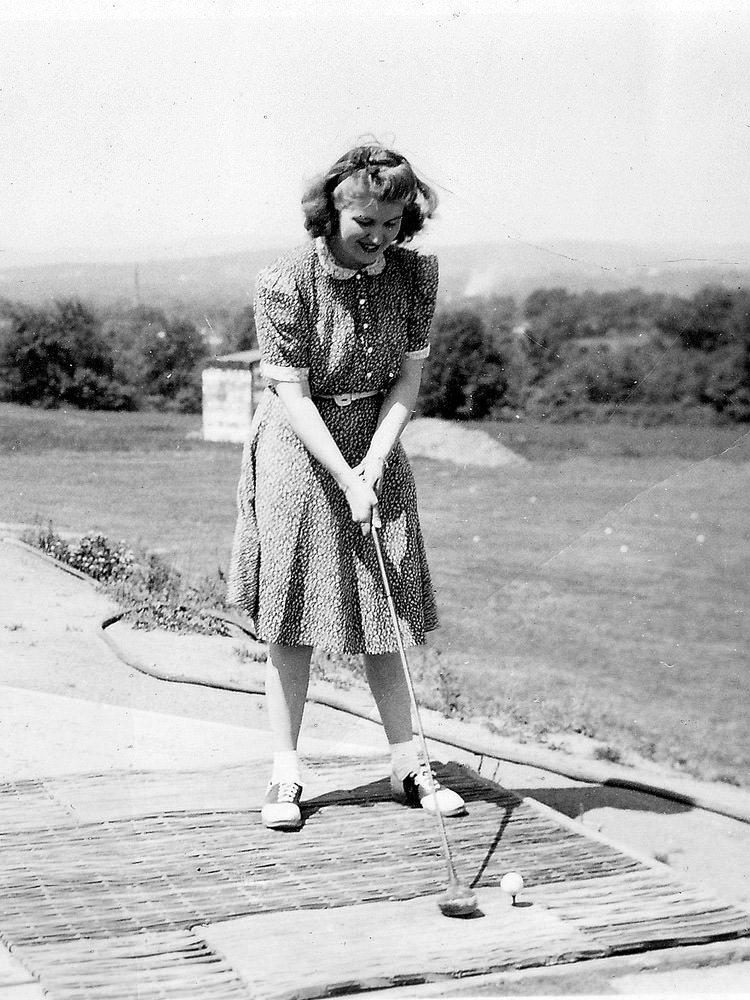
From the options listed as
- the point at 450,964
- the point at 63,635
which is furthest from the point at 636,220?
the point at 450,964

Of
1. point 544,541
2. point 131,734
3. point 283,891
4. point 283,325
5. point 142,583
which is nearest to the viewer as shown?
point 283,891

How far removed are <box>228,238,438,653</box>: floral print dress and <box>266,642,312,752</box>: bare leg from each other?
0.09 m

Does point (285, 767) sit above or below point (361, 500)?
below

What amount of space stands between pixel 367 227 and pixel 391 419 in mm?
414

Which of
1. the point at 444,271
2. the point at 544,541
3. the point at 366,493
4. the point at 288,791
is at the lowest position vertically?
the point at 288,791

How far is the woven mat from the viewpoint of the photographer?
227cm

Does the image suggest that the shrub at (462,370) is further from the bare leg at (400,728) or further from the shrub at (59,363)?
the bare leg at (400,728)

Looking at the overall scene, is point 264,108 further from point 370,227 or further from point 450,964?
point 450,964

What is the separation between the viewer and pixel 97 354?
4.44 m

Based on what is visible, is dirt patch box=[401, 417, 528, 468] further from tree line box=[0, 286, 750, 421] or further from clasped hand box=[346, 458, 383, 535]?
clasped hand box=[346, 458, 383, 535]

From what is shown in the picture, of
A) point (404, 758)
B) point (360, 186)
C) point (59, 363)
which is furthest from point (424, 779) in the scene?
point (59, 363)

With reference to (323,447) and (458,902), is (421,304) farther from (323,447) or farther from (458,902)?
(458,902)

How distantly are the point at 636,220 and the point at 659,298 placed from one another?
0.75 m

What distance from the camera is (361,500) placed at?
2834 mm
